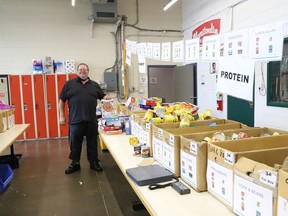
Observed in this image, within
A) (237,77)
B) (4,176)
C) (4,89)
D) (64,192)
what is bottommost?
(64,192)

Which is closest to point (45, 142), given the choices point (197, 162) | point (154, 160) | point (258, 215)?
point (154, 160)

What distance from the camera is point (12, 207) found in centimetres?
282

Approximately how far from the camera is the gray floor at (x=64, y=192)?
2.75 metres

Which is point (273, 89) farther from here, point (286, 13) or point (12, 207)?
point (12, 207)

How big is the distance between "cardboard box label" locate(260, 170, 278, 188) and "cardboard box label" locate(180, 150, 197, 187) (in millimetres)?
474

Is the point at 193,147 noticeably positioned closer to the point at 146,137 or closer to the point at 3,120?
the point at 146,137

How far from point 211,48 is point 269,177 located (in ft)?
3.99

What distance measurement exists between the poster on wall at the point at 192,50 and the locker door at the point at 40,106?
16.0 feet

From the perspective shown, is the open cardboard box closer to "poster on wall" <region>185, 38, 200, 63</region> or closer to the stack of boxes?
the stack of boxes

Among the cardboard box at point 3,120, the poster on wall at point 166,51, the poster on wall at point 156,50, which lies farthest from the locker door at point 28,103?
the poster on wall at point 166,51

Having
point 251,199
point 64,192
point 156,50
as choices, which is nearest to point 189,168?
point 251,199

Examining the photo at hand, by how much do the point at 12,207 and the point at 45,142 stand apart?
3.45m

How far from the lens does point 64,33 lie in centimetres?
664

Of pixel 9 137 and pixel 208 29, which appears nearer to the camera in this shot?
pixel 9 137
